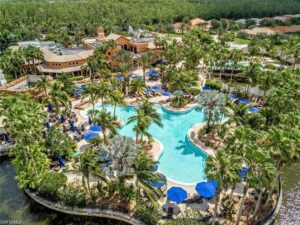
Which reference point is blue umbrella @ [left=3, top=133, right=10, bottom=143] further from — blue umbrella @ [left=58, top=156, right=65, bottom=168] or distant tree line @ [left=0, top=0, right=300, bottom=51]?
distant tree line @ [left=0, top=0, right=300, bottom=51]

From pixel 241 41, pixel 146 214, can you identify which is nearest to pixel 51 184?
pixel 146 214

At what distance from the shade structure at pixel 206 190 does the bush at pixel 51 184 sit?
12967mm

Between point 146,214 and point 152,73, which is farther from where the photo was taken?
point 152,73

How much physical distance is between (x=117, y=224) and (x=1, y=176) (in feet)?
51.1

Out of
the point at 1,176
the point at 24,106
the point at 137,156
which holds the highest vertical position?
the point at 24,106

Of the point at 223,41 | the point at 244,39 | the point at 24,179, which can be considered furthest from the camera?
the point at 244,39

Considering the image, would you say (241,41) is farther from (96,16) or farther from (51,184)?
(51,184)

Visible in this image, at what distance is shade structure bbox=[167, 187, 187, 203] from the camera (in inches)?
998

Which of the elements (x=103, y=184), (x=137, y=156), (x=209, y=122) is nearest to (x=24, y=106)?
(x=103, y=184)

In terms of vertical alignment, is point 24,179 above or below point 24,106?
below

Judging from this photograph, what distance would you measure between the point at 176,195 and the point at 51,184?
38.8 ft

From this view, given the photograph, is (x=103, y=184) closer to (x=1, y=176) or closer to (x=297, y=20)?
(x=1, y=176)

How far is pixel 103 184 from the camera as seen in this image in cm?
2828

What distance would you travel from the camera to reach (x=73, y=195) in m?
26.6
